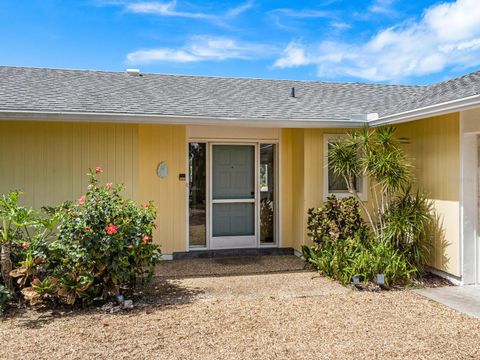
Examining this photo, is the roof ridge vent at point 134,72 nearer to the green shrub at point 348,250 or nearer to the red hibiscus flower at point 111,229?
the green shrub at point 348,250

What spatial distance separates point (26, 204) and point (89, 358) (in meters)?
4.27

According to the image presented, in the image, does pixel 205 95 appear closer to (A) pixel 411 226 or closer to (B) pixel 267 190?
(B) pixel 267 190

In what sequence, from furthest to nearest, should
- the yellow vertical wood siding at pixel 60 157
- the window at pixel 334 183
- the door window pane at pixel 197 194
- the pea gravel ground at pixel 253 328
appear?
1. the door window pane at pixel 197 194
2. the window at pixel 334 183
3. the yellow vertical wood siding at pixel 60 157
4. the pea gravel ground at pixel 253 328

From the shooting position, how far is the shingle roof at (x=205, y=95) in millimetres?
7012

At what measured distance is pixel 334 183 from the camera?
318 inches

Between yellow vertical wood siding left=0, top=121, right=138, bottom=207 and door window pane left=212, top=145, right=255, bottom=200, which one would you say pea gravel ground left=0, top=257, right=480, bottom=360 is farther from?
door window pane left=212, top=145, right=255, bottom=200

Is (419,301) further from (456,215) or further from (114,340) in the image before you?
(114,340)

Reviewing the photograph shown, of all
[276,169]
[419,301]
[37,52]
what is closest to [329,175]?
[276,169]

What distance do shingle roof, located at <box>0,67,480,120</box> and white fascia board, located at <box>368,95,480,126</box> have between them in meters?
0.53

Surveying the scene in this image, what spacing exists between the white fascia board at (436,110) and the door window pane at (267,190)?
2.34 m

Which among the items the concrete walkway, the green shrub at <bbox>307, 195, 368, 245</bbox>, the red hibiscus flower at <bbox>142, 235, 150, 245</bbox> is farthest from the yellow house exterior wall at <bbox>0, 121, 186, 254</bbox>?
the concrete walkway

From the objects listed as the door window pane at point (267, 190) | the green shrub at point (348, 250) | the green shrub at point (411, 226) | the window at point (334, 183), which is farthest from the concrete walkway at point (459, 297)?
the door window pane at point (267, 190)

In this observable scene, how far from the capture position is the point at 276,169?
28.0 feet

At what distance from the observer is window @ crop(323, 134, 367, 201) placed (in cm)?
788
